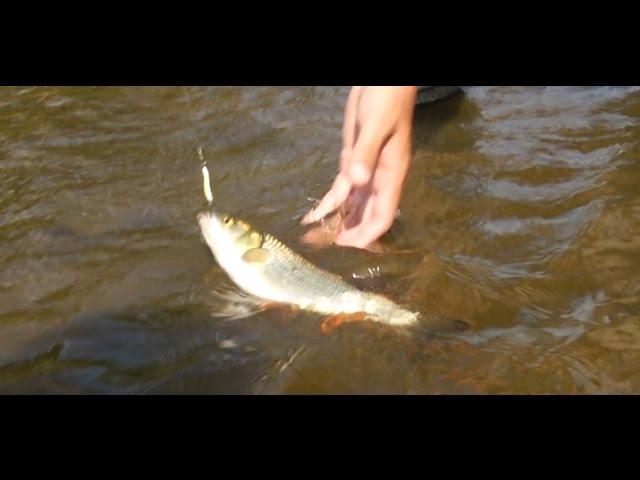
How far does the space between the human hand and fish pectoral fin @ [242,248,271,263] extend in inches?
19.4

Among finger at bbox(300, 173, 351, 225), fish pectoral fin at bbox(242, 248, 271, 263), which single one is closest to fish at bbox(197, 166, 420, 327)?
fish pectoral fin at bbox(242, 248, 271, 263)

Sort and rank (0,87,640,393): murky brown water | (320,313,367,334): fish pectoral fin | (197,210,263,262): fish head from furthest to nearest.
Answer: (197,210,263,262): fish head < (320,313,367,334): fish pectoral fin < (0,87,640,393): murky brown water

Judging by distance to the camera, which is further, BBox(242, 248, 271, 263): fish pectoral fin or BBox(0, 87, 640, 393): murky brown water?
BBox(242, 248, 271, 263): fish pectoral fin

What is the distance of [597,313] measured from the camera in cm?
325

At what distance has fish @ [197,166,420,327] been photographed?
3.12 m

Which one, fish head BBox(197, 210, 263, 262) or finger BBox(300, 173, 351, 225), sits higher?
finger BBox(300, 173, 351, 225)

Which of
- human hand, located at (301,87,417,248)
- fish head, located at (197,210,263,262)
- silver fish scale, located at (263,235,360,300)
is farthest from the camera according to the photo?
fish head, located at (197,210,263,262)

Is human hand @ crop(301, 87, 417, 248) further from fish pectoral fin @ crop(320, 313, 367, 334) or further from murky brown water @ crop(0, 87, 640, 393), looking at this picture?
fish pectoral fin @ crop(320, 313, 367, 334)

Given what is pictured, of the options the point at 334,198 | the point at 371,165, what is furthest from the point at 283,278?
the point at 371,165

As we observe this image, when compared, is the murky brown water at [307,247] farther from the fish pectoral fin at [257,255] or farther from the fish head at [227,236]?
the fish pectoral fin at [257,255]

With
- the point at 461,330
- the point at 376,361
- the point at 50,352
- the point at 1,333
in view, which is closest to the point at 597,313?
the point at 461,330

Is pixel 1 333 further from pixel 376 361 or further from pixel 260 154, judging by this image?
pixel 260 154

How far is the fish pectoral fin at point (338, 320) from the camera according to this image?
3.10 meters

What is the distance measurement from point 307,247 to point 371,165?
764mm
